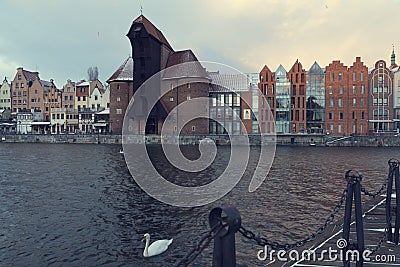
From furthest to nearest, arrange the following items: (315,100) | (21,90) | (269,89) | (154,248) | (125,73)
→ (21,90), (125,73), (269,89), (315,100), (154,248)

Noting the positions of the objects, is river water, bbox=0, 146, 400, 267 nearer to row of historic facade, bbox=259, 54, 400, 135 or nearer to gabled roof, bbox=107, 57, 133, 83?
row of historic facade, bbox=259, 54, 400, 135

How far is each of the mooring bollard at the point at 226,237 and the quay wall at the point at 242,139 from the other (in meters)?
59.8

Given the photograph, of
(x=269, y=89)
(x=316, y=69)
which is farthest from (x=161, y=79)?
(x=316, y=69)

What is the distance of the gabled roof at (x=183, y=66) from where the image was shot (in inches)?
2741

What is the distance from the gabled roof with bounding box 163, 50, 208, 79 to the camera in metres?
69.6

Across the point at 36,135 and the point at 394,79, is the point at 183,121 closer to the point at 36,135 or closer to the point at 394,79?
the point at 36,135

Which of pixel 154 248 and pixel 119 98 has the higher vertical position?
pixel 119 98

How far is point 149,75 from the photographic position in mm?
67438

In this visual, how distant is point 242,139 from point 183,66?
809 inches

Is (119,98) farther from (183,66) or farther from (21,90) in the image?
(21,90)

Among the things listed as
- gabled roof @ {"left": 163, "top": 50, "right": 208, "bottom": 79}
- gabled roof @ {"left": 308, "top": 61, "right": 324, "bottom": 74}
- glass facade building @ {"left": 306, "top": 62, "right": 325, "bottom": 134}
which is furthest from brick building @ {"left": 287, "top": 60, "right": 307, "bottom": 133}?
gabled roof @ {"left": 163, "top": 50, "right": 208, "bottom": 79}

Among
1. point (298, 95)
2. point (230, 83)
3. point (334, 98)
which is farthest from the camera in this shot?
point (230, 83)

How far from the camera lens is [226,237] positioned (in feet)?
11.1

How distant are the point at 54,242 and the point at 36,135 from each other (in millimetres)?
71970
